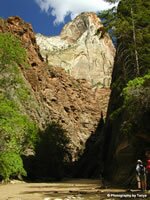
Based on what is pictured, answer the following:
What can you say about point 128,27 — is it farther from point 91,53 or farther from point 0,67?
point 91,53

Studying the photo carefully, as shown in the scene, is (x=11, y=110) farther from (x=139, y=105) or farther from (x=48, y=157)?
(x=48, y=157)

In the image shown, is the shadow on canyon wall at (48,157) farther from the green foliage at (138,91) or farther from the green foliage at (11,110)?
the green foliage at (138,91)

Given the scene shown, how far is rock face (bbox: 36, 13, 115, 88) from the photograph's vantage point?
16775 centimetres

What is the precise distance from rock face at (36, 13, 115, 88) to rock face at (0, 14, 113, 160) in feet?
139

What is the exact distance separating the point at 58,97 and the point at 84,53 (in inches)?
2893

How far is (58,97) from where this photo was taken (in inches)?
4085

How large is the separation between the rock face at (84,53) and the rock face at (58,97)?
42255 millimetres

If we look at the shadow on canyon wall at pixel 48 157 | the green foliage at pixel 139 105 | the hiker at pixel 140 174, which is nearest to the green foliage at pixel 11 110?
the green foliage at pixel 139 105

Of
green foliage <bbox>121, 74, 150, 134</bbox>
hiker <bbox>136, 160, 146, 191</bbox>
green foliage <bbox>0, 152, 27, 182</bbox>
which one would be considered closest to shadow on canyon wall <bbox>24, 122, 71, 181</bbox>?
green foliage <bbox>0, 152, 27, 182</bbox>

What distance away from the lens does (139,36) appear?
102 feet

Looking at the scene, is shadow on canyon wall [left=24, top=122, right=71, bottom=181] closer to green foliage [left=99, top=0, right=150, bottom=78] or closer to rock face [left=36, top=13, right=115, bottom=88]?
green foliage [left=99, top=0, right=150, bottom=78]

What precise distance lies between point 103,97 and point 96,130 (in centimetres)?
2050

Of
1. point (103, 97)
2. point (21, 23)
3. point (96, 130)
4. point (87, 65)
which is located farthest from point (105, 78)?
point (21, 23)

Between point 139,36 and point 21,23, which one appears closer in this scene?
point 139,36
